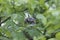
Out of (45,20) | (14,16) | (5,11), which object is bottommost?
(45,20)

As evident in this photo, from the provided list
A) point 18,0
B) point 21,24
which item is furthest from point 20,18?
point 18,0

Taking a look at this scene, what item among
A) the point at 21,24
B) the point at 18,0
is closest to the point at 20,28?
the point at 21,24

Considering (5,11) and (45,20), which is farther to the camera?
(5,11)

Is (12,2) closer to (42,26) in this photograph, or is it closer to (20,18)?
(20,18)

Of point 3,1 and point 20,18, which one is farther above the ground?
point 3,1

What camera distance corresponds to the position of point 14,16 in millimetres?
928

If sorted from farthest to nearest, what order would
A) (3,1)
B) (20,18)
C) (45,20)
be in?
(3,1) → (20,18) → (45,20)

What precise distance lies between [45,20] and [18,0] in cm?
27

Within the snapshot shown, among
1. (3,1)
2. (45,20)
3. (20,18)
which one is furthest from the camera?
(3,1)

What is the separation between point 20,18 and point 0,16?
0.69ft

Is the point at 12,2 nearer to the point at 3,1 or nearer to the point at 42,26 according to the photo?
the point at 3,1

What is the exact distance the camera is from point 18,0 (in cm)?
100

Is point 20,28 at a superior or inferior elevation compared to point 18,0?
inferior

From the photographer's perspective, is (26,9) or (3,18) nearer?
(26,9)
